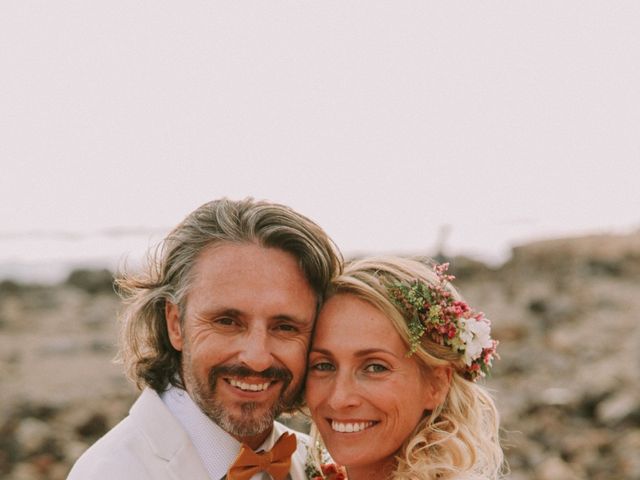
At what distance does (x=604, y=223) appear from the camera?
1294 inches

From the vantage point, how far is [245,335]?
4145 mm

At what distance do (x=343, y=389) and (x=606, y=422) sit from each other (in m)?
7.87

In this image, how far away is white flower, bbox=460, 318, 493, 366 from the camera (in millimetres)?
4355

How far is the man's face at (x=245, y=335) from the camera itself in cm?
412

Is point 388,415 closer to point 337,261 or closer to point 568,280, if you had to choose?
point 337,261

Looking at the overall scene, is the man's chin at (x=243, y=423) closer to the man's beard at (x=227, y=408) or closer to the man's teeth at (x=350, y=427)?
the man's beard at (x=227, y=408)

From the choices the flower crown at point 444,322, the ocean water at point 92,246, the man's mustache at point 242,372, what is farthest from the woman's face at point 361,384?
the ocean water at point 92,246

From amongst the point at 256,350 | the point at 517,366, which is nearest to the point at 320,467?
the point at 256,350

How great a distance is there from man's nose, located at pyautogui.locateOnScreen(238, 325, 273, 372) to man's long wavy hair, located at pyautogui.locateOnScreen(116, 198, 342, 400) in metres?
0.40

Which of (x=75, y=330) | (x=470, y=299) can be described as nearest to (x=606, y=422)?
(x=470, y=299)

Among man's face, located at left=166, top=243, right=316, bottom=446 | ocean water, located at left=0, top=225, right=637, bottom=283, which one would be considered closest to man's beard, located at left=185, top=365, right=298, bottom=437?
man's face, located at left=166, top=243, right=316, bottom=446

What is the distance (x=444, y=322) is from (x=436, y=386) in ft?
1.15

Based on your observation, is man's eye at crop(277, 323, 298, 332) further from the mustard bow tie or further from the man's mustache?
the mustard bow tie

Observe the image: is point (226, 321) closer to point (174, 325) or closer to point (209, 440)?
point (174, 325)
